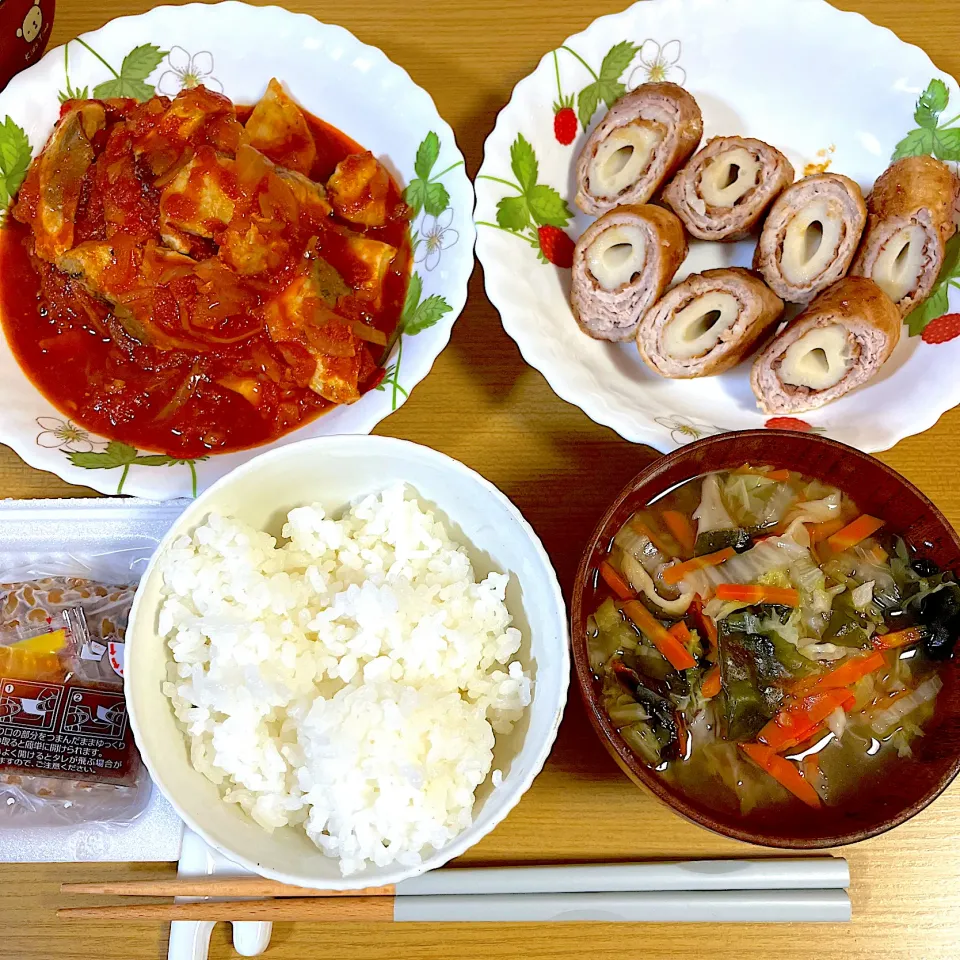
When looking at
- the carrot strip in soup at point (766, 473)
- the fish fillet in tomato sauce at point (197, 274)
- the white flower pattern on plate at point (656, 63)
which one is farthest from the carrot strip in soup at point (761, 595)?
the white flower pattern on plate at point (656, 63)

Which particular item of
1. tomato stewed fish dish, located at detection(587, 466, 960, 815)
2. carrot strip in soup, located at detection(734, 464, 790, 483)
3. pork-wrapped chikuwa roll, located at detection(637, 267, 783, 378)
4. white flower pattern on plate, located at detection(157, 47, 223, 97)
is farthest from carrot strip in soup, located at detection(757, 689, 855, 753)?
white flower pattern on plate, located at detection(157, 47, 223, 97)

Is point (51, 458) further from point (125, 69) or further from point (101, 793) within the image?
point (125, 69)

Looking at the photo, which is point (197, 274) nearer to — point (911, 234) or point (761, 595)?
point (761, 595)

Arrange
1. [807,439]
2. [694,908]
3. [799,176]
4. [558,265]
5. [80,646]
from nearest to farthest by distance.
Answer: [807,439], [694,908], [80,646], [558,265], [799,176]

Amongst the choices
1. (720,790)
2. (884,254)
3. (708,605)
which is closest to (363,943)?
(720,790)

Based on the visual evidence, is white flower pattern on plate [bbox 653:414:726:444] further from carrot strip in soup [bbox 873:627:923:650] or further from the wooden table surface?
carrot strip in soup [bbox 873:627:923:650]

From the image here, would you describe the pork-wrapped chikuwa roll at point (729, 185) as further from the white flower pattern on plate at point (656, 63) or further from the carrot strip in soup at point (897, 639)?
the carrot strip in soup at point (897, 639)

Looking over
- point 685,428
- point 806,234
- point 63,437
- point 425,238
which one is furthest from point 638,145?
point 63,437
